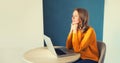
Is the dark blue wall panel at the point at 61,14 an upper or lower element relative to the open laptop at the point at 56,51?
upper

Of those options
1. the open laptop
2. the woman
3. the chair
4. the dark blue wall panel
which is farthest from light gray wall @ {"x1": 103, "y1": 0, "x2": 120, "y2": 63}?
the open laptop

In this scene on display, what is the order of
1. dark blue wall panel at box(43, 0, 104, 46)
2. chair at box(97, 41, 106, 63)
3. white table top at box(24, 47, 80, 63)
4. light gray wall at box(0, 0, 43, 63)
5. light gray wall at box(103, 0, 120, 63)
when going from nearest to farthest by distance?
white table top at box(24, 47, 80, 63) < chair at box(97, 41, 106, 63) < light gray wall at box(0, 0, 43, 63) < dark blue wall panel at box(43, 0, 104, 46) < light gray wall at box(103, 0, 120, 63)

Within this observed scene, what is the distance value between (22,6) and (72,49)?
0.85m

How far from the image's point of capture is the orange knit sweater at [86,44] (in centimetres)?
204

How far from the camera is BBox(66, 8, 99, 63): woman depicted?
2.05 m

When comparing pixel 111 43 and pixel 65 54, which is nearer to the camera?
pixel 65 54

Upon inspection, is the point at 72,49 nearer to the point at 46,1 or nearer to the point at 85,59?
the point at 85,59

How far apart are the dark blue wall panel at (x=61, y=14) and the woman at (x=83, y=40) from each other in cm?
75

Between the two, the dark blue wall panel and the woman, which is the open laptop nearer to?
the woman

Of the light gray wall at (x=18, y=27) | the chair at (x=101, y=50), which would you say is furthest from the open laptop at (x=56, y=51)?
the light gray wall at (x=18, y=27)

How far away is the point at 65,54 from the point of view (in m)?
2.04

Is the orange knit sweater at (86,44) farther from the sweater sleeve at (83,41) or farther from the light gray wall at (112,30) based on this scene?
the light gray wall at (112,30)

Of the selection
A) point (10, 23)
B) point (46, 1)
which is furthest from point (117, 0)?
point (10, 23)

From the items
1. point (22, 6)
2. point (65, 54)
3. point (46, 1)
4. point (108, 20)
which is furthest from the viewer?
point (108, 20)
